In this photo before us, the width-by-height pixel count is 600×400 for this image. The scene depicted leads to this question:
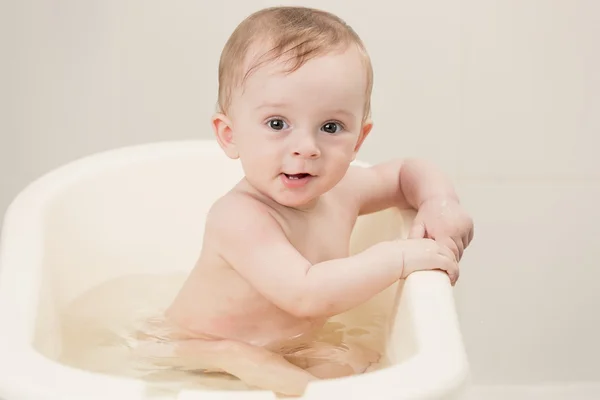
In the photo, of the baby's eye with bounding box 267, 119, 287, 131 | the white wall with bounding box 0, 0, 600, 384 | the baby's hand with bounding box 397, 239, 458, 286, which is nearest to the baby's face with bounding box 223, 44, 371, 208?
the baby's eye with bounding box 267, 119, 287, 131

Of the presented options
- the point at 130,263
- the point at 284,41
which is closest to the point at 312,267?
the point at 284,41

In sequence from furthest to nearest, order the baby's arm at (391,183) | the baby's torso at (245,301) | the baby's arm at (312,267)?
the baby's arm at (391,183) → the baby's torso at (245,301) → the baby's arm at (312,267)

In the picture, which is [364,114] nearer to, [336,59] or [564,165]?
[336,59]

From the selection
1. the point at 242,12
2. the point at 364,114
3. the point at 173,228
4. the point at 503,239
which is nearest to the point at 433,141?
the point at 503,239

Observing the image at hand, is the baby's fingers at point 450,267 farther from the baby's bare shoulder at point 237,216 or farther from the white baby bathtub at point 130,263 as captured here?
the baby's bare shoulder at point 237,216

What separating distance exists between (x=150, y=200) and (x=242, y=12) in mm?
488

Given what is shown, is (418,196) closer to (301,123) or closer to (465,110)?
(301,123)

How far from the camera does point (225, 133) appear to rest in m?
1.12

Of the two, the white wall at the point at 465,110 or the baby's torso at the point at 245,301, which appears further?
the white wall at the point at 465,110

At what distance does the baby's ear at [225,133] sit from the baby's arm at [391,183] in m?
0.19

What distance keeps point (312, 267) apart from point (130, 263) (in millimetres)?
448

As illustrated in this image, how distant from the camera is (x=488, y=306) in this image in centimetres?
185

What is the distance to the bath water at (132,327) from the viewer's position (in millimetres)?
1057

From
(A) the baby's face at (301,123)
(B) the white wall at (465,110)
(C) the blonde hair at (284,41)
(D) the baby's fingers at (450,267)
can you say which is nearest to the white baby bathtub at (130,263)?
(D) the baby's fingers at (450,267)
